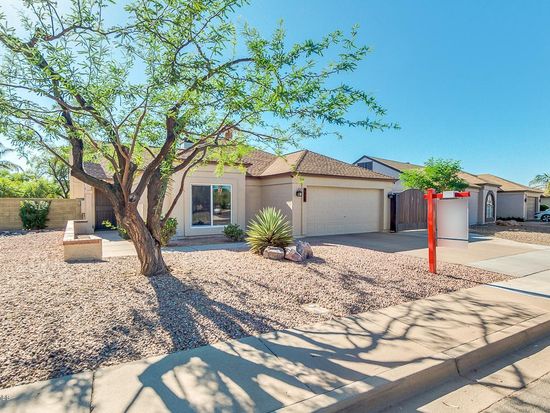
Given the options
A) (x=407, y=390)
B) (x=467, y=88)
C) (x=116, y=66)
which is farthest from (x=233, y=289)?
(x=467, y=88)

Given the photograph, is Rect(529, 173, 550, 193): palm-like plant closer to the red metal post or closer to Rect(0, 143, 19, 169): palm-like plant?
the red metal post

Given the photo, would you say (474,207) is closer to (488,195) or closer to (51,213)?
(488,195)

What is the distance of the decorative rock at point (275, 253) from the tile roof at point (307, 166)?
19.8ft

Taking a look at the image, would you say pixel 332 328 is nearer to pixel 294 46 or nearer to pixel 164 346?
pixel 164 346

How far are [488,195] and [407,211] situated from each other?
12.8 meters

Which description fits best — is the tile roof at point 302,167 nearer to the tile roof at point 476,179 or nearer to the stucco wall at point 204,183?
the stucco wall at point 204,183

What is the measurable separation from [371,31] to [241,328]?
1022 cm

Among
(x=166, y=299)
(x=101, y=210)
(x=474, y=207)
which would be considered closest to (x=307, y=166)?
(x=166, y=299)

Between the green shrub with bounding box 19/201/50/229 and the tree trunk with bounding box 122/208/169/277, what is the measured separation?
1320cm

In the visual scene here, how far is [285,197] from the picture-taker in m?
14.4

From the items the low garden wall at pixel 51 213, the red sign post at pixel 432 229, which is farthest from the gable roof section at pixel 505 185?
the low garden wall at pixel 51 213

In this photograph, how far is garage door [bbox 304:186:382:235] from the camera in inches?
579

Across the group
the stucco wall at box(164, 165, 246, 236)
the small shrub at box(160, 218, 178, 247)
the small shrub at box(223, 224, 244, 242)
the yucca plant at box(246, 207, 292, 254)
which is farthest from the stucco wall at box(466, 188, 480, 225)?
the small shrub at box(160, 218, 178, 247)

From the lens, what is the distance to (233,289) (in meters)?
5.78
